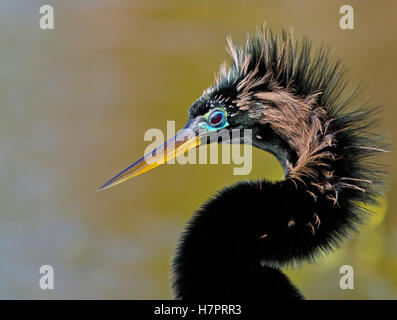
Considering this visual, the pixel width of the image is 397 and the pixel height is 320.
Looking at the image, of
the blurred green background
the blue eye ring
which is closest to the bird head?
the blue eye ring

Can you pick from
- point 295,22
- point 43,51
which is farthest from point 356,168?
point 43,51

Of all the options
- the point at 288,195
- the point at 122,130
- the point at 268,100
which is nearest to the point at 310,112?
the point at 268,100

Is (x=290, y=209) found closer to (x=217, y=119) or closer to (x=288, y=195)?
(x=288, y=195)

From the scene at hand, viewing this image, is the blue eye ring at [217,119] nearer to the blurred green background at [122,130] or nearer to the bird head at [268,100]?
the bird head at [268,100]
